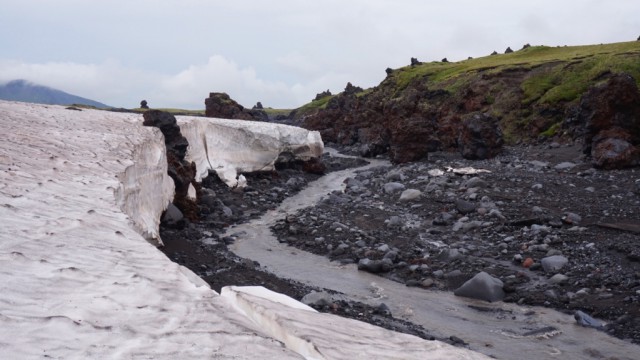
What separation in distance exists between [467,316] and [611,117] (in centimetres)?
1528

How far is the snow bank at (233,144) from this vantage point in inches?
864

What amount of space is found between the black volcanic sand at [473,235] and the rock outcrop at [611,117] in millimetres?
908

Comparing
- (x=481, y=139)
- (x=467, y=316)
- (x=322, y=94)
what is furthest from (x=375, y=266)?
(x=322, y=94)

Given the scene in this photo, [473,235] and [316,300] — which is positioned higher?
[473,235]

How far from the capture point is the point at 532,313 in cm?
923

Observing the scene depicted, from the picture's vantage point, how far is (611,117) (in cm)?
2119

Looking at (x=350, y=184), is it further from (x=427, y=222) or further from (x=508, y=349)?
(x=508, y=349)

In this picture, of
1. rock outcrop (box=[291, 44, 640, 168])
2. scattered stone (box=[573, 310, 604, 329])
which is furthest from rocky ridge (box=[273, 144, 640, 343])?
rock outcrop (box=[291, 44, 640, 168])

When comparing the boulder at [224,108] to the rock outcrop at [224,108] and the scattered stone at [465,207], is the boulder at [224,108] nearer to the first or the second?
the rock outcrop at [224,108]

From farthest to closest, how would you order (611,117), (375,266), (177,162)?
(611,117)
(177,162)
(375,266)

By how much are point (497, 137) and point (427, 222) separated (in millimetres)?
13508

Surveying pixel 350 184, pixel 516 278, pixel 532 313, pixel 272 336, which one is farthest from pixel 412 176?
pixel 272 336

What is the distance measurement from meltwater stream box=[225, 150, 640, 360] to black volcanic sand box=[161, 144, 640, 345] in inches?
12.3

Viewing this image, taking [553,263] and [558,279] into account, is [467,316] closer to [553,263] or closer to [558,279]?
[558,279]
